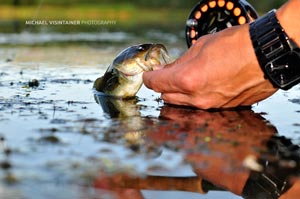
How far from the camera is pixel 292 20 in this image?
2248 mm

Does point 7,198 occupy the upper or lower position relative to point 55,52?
lower

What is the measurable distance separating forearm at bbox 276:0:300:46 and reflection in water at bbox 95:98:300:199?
378 millimetres

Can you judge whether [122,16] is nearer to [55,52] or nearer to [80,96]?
[55,52]

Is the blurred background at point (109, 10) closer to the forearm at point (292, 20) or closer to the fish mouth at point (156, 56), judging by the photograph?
the fish mouth at point (156, 56)

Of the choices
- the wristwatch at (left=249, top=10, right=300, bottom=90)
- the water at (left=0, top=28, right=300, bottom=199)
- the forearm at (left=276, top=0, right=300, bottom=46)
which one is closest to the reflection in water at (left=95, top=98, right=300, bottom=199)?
the water at (left=0, top=28, right=300, bottom=199)

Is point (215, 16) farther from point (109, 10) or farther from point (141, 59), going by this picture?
point (109, 10)

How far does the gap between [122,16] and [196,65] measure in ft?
43.8

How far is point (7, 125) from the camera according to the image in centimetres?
241

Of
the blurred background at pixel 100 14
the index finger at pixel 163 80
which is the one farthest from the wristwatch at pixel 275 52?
the blurred background at pixel 100 14

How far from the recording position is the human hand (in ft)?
7.69

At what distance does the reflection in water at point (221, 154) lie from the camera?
5.46 feet

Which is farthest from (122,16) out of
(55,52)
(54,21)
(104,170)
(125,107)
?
(104,170)

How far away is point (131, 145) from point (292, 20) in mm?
744

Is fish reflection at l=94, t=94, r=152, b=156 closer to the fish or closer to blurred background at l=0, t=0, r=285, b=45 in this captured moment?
the fish
